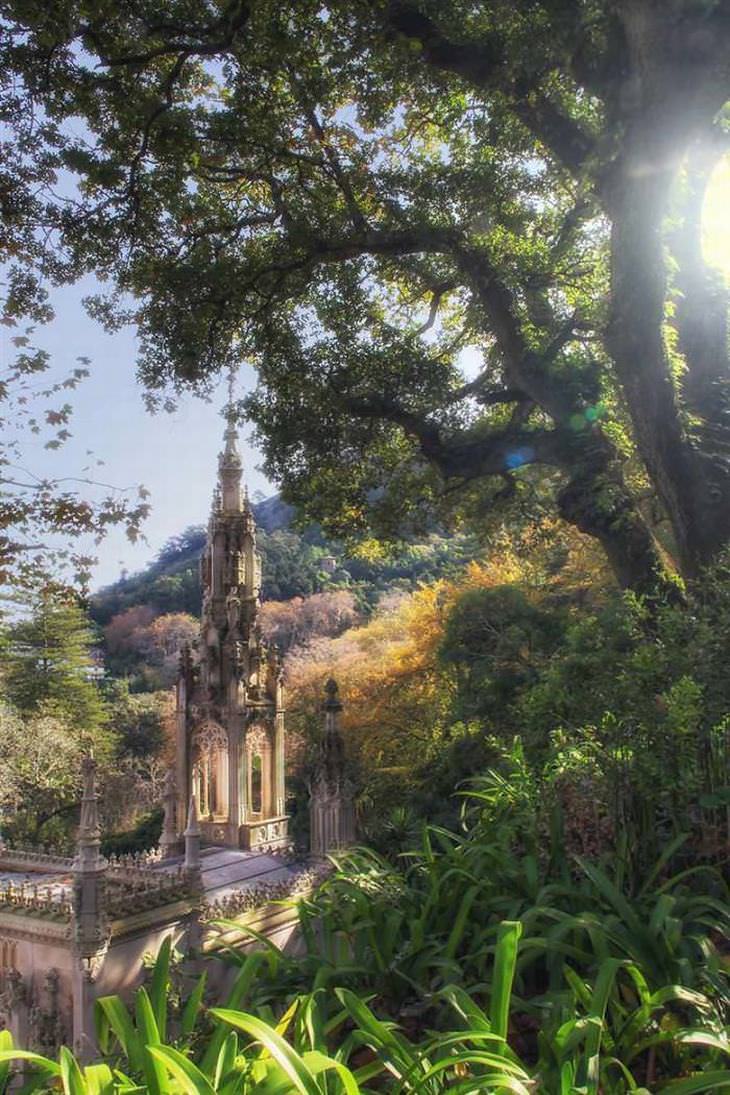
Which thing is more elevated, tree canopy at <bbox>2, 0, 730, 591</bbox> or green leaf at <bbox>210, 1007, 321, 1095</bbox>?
tree canopy at <bbox>2, 0, 730, 591</bbox>

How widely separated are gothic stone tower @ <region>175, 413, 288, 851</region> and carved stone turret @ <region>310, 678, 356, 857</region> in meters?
2.37

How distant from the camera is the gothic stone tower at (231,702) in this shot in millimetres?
14922

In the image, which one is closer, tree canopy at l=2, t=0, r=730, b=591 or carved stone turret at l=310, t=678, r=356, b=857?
tree canopy at l=2, t=0, r=730, b=591

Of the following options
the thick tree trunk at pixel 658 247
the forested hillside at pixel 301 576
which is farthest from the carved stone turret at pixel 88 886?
the forested hillside at pixel 301 576

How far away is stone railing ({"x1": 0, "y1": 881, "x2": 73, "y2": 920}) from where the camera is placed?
410 inches

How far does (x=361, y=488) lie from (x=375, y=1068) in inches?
339

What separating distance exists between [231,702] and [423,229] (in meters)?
10.1

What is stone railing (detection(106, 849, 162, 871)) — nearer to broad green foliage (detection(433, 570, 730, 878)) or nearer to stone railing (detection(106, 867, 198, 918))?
stone railing (detection(106, 867, 198, 918))

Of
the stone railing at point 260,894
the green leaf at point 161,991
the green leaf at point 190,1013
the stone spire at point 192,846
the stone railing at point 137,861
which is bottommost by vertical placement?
the stone railing at point 260,894

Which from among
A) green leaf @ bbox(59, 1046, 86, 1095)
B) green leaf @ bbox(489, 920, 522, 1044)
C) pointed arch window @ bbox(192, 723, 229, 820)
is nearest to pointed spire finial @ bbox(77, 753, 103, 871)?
pointed arch window @ bbox(192, 723, 229, 820)

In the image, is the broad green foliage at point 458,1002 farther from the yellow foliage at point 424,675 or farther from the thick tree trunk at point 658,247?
the yellow foliage at point 424,675

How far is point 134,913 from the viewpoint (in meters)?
10.5

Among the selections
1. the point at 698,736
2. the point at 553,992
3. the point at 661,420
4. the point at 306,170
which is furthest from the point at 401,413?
the point at 553,992

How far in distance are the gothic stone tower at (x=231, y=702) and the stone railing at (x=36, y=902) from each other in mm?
3521
